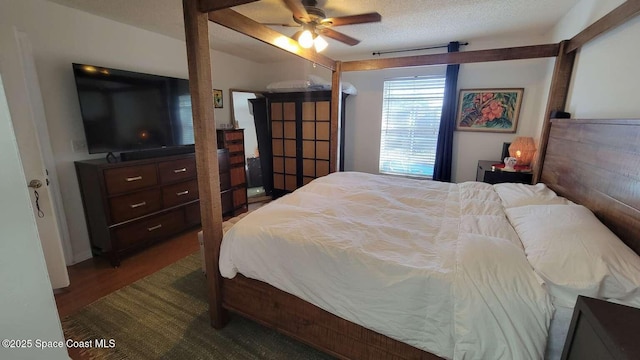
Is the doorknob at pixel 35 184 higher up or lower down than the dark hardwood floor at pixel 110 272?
higher up

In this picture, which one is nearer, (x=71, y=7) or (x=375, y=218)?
(x=375, y=218)

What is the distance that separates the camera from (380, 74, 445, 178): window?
11.9ft

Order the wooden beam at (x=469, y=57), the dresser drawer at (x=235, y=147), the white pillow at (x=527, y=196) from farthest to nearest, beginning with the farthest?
the dresser drawer at (x=235, y=147), the wooden beam at (x=469, y=57), the white pillow at (x=527, y=196)

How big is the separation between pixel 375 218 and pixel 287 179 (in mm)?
2951

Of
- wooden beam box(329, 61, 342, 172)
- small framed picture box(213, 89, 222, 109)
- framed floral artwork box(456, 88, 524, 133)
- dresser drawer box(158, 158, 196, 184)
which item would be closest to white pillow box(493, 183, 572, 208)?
framed floral artwork box(456, 88, 524, 133)

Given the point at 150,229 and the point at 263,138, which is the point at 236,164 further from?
the point at 150,229

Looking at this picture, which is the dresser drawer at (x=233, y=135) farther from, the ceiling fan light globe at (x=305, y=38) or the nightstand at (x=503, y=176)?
the nightstand at (x=503, y=176)

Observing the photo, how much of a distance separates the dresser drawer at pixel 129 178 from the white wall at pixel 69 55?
477mm

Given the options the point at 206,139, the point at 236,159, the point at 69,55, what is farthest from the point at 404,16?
the point at 69,55

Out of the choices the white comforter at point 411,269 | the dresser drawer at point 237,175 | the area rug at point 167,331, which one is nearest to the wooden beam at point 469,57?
the white comforter at point 411,269

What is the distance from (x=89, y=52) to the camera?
8.17 ft

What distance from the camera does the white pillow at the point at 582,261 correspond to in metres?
0.96

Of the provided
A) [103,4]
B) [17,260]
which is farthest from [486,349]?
[103,4]

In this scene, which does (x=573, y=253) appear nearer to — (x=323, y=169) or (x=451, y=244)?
(x=451, y=244)
